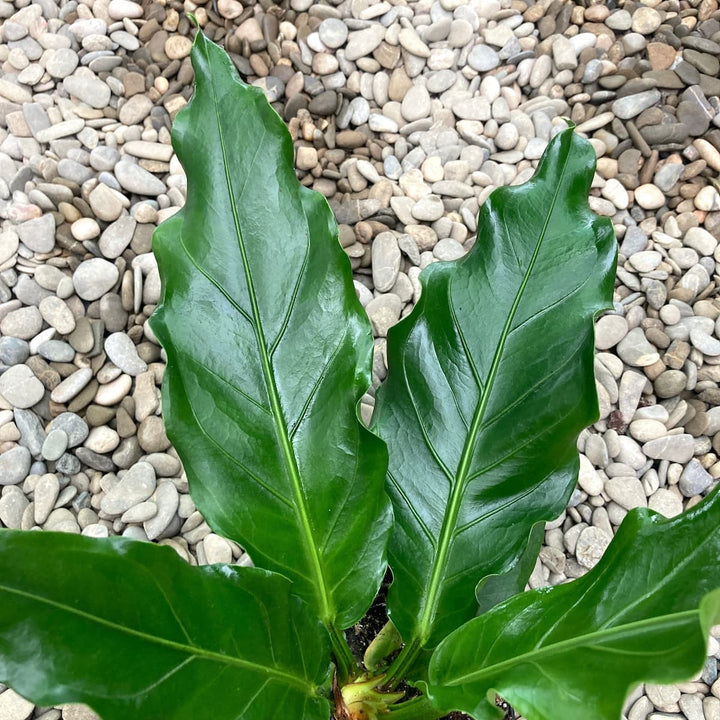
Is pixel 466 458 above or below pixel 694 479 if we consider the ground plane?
above

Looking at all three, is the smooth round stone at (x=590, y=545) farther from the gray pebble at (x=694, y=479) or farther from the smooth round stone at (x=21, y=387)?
the smooth round stone at (x=21, y=387)

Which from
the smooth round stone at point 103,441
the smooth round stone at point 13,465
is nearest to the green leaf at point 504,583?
the smooth round stone at point 103,441

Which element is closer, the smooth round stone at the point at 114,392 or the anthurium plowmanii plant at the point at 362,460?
the anthurium plowmanii plant at the point at 362,460

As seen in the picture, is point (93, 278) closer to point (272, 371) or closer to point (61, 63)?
point (61, 63)

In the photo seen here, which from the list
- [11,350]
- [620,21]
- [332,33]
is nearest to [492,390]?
[11,350]

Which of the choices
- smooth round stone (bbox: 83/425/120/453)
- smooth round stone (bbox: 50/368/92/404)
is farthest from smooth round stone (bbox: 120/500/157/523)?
smooth round stone (bbox: 50/368/92/404)

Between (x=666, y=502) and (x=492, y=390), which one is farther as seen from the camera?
(x=666, y=502)
